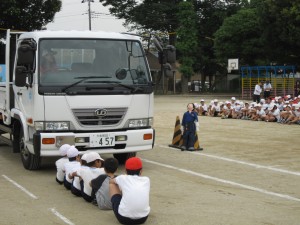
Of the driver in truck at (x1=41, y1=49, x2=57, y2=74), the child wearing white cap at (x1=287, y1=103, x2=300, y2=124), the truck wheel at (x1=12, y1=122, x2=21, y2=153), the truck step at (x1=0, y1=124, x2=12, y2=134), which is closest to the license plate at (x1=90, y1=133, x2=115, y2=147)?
the driver in truck at (x1=41, y1=49, x2=57, y2=74)

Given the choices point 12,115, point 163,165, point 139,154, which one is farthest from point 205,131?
point 12,115

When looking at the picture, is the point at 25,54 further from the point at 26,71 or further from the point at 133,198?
the point at 133,198

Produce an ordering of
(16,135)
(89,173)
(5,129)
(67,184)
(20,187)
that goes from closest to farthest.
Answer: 1. (89,173)
2. (67,184)
3. (20,187)
4. (16,135)
5. (5,129)

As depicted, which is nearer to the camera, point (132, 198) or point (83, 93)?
point (132, 198)

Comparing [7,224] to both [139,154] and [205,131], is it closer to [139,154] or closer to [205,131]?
[139,154]

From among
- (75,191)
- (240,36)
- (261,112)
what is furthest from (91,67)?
(240,36)

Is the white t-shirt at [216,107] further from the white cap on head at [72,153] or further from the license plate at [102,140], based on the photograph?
the white cap on head at [72,153]

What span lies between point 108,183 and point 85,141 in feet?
9.09

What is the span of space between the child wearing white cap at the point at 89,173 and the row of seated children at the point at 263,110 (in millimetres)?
14845

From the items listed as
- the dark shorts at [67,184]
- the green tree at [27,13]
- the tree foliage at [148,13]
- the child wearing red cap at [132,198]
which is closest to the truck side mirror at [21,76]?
the dark shorts at [67,184]

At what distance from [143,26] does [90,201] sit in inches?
2251

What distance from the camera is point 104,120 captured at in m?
10.4

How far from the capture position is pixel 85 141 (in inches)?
401

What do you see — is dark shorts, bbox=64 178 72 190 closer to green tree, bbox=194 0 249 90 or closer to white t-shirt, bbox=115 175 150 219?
white t-shirt, bbox=115 175 150 219
